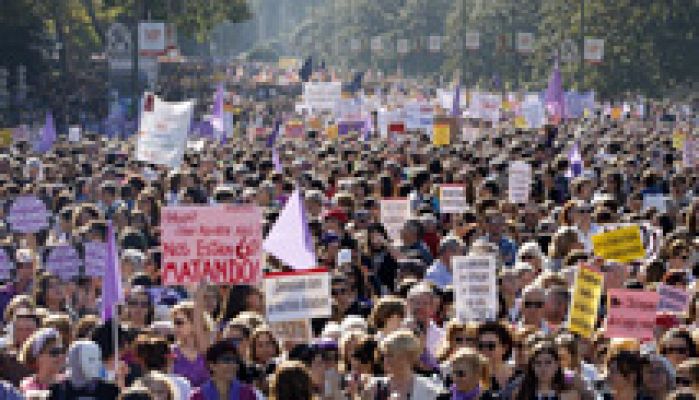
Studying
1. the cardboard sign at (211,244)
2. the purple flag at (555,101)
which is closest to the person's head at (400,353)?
the cardboard sign at (211,244)

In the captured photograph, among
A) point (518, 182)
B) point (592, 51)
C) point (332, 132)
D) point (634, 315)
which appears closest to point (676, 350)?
point (634, 315)

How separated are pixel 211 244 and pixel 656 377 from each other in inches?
129

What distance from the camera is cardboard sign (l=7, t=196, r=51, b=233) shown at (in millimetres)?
15945

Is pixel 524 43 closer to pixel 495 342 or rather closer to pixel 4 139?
pixel 4 139

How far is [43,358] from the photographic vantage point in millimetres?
9086

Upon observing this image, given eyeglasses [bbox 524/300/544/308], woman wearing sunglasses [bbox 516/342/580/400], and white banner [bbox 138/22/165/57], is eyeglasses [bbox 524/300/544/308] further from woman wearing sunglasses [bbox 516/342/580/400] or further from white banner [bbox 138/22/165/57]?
white banner [bbox 138/22/165/57]

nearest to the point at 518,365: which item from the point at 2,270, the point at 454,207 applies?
the point at 2,270

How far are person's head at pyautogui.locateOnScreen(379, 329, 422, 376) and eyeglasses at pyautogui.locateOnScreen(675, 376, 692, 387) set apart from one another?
145 centimetres

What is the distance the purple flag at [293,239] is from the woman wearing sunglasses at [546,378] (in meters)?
3.44

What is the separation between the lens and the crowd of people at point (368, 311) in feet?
28.6

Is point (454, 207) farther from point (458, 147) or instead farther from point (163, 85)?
point (163, 85)

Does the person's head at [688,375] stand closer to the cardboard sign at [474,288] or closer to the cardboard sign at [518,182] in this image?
the cardboard sign at [474,288]

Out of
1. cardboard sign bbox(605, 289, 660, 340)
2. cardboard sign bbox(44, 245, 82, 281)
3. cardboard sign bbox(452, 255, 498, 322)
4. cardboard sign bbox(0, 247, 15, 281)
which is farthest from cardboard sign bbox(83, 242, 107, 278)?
cardboard sign bbox(605, 289, 660, 340)

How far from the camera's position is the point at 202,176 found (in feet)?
71.1
